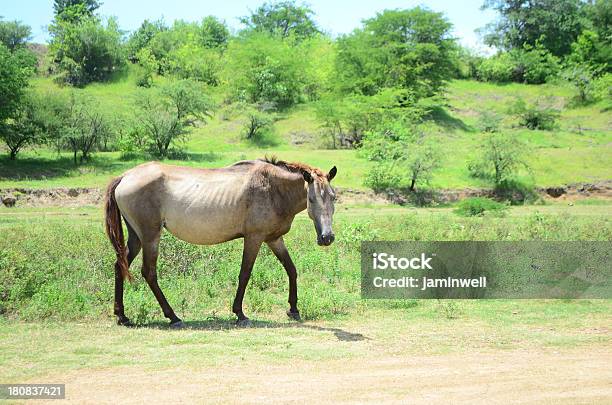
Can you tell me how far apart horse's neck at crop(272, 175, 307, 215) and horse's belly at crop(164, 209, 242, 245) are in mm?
772

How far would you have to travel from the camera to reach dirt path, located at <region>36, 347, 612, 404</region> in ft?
20.0

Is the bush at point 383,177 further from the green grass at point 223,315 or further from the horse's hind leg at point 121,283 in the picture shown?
the horse's hind leg at point 121,283

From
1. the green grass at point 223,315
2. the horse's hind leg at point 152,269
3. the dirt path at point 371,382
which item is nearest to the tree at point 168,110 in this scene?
the green grass at point 223,315

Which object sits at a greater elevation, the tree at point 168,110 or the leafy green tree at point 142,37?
the leafy green tree at point 142,37

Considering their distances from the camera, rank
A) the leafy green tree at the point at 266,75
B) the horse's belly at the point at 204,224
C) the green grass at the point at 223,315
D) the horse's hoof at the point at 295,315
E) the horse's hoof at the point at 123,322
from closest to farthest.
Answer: the green grass at the point at 223,315 → the horse's hoof at the point at 123,322 → the horse's belly at the point at 204,224 → the horse's hoof at the point at 295,315 → the leafy green tree at the point at 266,75

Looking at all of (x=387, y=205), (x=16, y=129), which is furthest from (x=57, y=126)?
(x=387, y=205)

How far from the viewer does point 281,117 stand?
173 ft

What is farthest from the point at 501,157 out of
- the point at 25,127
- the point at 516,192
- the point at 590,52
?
the point at 590,52

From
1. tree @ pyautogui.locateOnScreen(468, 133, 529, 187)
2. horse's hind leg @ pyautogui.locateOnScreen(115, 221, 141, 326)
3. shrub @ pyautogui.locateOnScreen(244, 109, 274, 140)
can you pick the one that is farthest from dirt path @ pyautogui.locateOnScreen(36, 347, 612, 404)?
shrub @ pyautogui.locateOnScreen(244, 109, 274, 140)

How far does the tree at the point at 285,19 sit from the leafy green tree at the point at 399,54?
1698 inches

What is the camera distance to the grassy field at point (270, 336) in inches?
256

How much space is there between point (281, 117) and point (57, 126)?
20.9 m

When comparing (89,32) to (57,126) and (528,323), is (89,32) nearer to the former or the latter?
(57,126)

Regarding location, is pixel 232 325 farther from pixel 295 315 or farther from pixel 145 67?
pixel 145 67
